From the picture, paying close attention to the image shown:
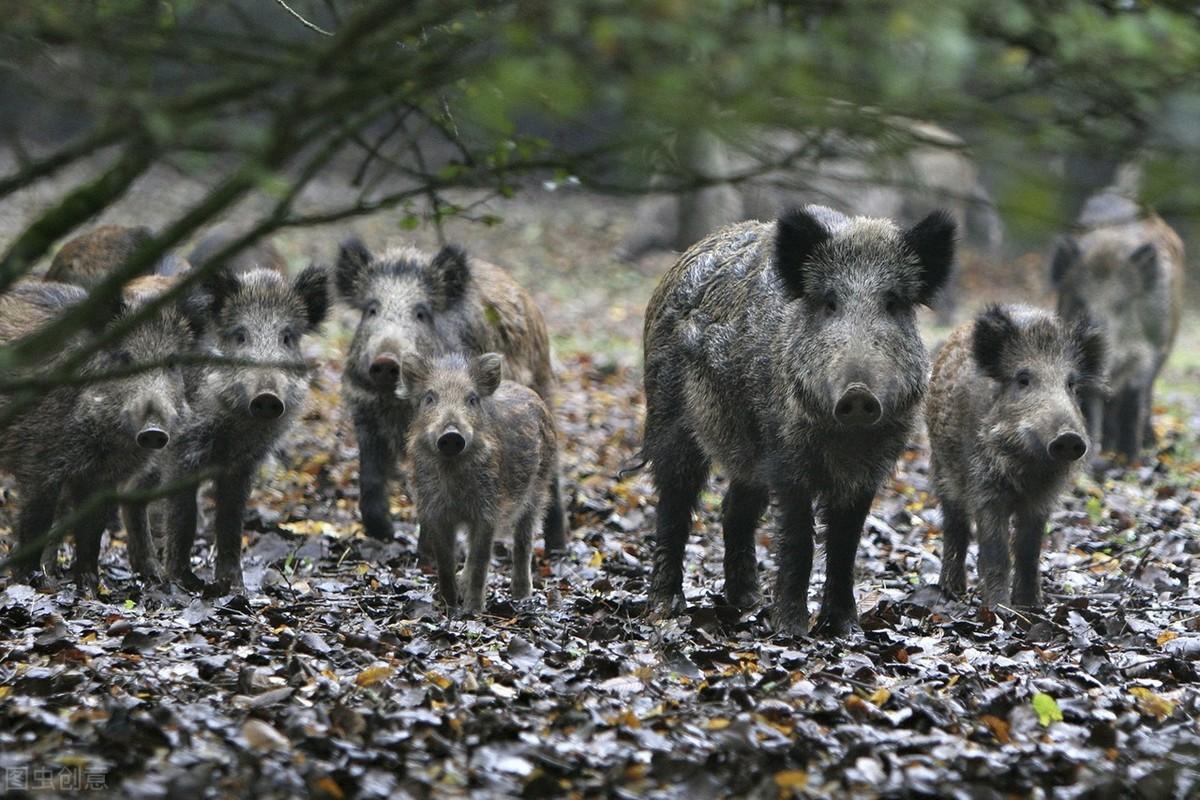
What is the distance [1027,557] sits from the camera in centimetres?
659

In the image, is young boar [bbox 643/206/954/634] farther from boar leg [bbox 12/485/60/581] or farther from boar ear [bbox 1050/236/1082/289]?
boar ear [bbox 1050/236/1082/289]

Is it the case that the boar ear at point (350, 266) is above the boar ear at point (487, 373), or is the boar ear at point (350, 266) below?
above

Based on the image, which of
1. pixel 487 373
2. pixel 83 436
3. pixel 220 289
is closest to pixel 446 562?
pixel 487 373

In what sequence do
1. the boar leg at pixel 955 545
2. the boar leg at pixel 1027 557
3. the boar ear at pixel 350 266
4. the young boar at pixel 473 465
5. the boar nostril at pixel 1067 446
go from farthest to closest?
the boar ear at pixel 350 266
the boar leg at pixel 955 545
the boar leg at pixel 1027 557
the boar nostril at pixel 1067 446
the young boar at pixel 473 465

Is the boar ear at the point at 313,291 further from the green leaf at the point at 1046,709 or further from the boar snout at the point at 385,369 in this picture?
the green leaf at the point at 1046,709

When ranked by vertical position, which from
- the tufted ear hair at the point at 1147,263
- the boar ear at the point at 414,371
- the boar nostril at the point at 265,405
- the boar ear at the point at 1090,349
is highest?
the tufted ear hair at the point at 1147,263

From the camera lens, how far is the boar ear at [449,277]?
8.54 metres

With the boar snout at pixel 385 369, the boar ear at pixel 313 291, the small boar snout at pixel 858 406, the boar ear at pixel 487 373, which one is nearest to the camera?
the small boar snout at pixel 858 406

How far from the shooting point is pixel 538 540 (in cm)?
871

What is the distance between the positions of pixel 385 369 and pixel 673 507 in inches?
85.3

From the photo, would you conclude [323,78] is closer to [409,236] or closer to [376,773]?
[376,773]

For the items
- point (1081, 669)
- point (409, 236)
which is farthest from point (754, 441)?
point (409, 236)

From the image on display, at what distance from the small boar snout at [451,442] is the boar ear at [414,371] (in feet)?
2.11

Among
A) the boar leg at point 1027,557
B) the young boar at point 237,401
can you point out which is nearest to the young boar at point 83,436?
the young boar at point 237,401
